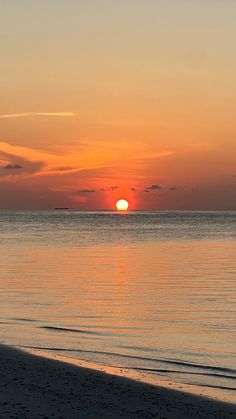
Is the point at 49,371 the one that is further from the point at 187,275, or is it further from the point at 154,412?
the point at 187,275

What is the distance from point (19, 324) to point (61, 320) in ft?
5.62

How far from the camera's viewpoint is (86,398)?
38.6ft

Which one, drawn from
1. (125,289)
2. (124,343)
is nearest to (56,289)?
(125,289)

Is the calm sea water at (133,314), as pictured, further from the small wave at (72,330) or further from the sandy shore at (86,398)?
the sandy shore at (86,398)

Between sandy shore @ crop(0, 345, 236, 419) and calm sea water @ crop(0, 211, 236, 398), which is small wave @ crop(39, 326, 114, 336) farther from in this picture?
sandy shore @ crop(0, 345, 236, 419)

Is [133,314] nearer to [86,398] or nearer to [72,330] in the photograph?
[72,330]

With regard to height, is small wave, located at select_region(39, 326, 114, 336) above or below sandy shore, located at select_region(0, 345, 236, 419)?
above

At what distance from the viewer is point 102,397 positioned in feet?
39.0

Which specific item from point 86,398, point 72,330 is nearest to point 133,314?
point 72,330

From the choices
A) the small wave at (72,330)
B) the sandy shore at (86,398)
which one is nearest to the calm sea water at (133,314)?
the small wave at (72,330)

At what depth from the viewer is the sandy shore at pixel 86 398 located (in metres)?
10.8

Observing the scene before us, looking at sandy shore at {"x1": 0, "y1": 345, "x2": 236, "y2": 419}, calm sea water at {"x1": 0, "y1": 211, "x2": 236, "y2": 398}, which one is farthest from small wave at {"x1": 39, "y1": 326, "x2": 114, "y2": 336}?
sandy shore at {"x1": 0, "y1": 345, "x2": 236, "y2": 419}

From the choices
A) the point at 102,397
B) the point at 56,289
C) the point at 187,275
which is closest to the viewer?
the point at 102,397

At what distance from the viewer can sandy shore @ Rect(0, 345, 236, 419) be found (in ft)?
35.4
